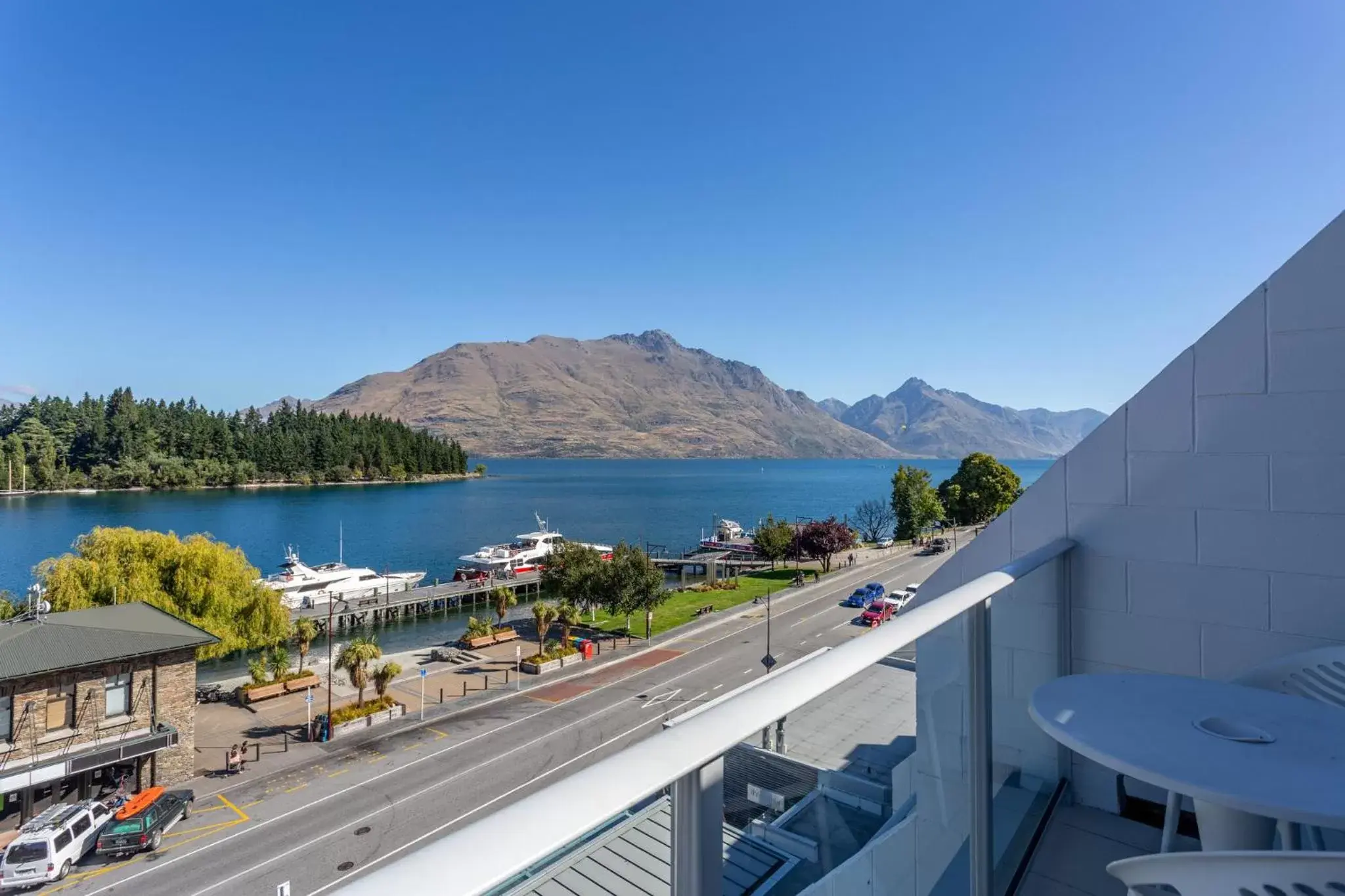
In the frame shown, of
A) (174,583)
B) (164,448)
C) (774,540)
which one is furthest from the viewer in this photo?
(164,448)

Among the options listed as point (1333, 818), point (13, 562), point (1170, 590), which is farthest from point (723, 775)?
point (13, 562)

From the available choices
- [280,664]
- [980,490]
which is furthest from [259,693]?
[980,490]

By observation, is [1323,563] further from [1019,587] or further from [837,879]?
[837,879]

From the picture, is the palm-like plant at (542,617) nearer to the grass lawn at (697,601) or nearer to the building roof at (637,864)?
the grass lawn at (697,601)

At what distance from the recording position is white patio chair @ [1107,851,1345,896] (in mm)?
980

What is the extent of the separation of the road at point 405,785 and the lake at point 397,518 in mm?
10825

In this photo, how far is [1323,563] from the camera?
269 cm

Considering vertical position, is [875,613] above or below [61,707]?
below

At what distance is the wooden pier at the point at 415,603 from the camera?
3375 centimetres

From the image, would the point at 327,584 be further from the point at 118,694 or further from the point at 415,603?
the point at 118,694

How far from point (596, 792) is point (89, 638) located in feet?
55.8

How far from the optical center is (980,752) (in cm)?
228

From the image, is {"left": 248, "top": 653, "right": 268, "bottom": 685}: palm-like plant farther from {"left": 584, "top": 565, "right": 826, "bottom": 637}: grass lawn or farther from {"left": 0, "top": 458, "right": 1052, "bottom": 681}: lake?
{"left": 584, "top": 565, "right": 826, "bottom": 637}: grass lawn

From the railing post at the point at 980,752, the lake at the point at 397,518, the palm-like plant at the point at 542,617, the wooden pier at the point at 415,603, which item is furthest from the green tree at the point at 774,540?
the railing post at the point at 980,752
